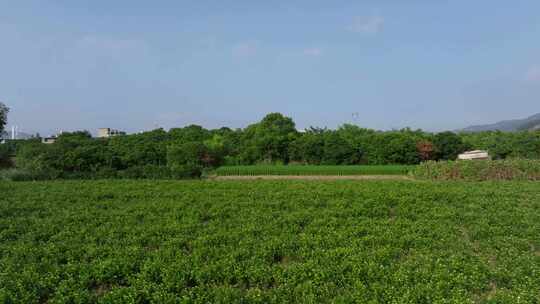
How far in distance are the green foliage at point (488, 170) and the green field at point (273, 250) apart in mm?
9366

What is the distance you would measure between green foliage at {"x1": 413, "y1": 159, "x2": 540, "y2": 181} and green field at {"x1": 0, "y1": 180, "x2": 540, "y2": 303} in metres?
9.37

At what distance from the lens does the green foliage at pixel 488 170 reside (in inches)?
745

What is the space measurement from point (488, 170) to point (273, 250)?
64.8 ft

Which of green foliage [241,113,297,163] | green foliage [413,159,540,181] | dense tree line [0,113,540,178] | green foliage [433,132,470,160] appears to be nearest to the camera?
green foliage [413,159,540,181]

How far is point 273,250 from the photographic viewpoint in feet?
20.2

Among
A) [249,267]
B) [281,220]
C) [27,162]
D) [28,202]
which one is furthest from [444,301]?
[27,162]

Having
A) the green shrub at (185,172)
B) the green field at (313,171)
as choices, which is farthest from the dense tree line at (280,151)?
the green shrub at (185,172)

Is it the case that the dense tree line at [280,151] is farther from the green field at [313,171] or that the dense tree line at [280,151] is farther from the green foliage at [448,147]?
the green field at [313,171]

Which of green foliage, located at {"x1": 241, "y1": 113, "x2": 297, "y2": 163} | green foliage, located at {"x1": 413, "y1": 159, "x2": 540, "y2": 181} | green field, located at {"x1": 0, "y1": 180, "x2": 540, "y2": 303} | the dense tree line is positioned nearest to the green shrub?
the dense tree line

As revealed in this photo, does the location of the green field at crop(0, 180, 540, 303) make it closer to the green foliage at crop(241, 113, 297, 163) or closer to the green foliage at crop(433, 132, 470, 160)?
the green foliage at crop(433, 132, 470, 160)

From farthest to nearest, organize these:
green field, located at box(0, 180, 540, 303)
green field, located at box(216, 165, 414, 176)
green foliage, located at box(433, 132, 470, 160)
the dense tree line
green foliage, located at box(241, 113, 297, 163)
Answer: green foliage, located at box(241, 113, 297, 163) < green foliage, located at box(433, 132, 470, 160) < the dense tree line < green field, located at box(216, 165, 414, 176) < green field, located at box(0, 180, 540, 303)

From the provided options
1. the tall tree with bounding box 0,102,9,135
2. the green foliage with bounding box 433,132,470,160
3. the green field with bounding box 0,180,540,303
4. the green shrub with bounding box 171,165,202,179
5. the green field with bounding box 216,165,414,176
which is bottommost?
the green field with bounding box 0,180,540,303

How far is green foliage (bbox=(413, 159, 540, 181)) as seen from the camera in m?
18.9

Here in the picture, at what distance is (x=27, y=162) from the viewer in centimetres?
2567
